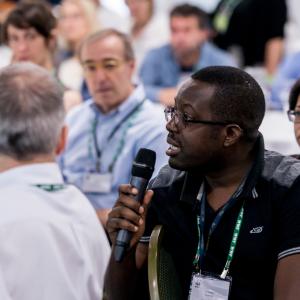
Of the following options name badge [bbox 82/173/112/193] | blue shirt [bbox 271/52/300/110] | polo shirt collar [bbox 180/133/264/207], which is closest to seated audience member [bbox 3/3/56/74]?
name badge [bbox 82/173/112/193]

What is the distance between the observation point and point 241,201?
2.12 m

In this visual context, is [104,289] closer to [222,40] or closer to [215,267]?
[215,267]

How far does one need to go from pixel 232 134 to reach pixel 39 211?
62 centimetres

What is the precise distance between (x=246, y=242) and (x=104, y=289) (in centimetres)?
47

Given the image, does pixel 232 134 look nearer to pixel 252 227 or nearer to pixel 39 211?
pixel 252 227

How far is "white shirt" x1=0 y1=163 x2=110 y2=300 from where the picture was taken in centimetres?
223

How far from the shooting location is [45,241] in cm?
227

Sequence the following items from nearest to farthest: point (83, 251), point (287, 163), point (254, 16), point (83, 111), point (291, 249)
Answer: point (291, 249) < point (287, 163) < point (83, 251) < point (83, 111) < point (254, 16)

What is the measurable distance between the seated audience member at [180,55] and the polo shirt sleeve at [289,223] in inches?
140

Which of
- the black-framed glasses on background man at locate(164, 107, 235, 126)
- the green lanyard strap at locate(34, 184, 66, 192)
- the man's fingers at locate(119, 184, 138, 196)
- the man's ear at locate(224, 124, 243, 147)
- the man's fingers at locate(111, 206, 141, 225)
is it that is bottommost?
the green lanyard strap at locate(34, 184, 66, 192)

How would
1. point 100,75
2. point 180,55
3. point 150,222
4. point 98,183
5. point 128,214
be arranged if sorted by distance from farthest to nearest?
point 180,55
point 100,75
point 98,183
point 150,222
point 128,214

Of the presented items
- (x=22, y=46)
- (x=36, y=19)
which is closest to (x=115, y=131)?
(x=22, y=46)

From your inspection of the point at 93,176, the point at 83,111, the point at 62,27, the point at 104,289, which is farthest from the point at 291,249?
the point at 62,27

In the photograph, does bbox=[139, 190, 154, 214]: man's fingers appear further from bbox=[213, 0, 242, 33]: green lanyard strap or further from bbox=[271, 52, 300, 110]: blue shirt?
bbox=[213, 0, 242, 33]: green lanyard strap
